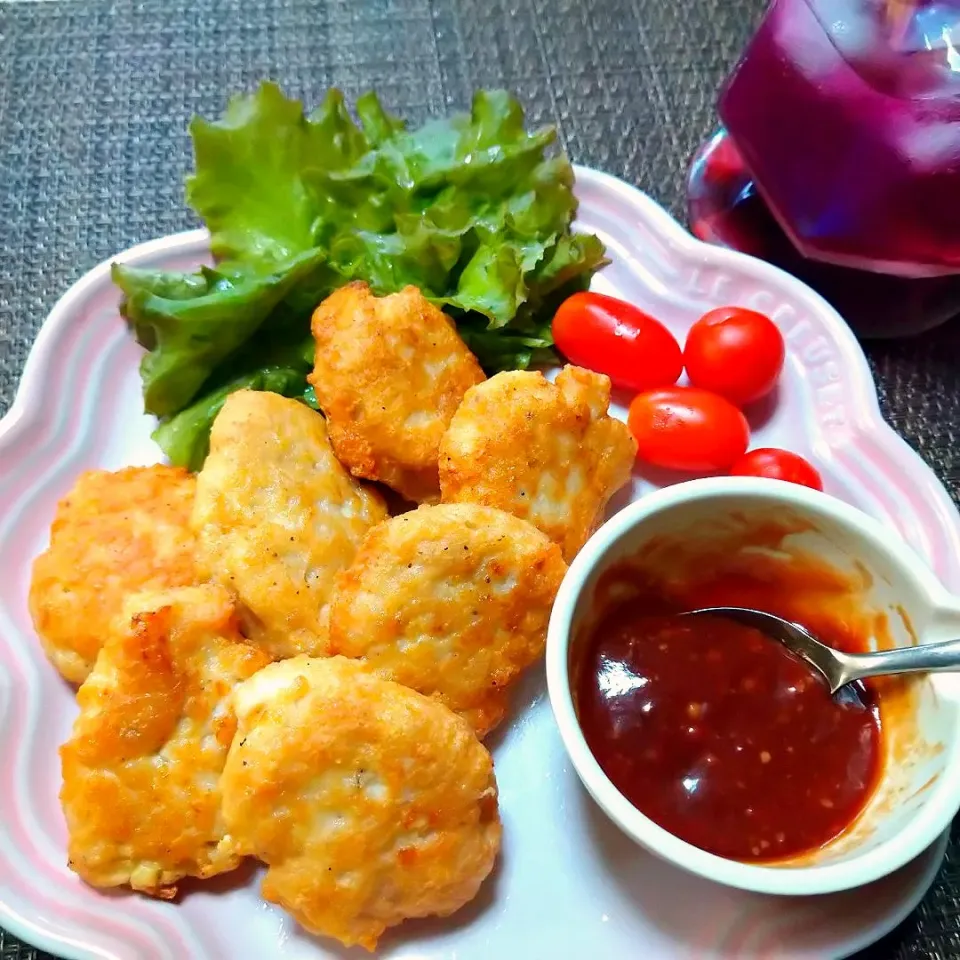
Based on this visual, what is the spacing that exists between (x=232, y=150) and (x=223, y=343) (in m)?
0.49

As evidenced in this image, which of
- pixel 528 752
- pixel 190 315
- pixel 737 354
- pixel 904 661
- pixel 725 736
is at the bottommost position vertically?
pixel 528 752

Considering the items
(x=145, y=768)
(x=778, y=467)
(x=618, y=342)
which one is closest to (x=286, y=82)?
(x=618, y=342)

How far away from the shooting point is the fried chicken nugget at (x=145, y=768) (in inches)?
64.1

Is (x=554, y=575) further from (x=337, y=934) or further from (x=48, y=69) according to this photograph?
(x=48, y=69)

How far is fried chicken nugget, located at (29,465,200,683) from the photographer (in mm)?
1808

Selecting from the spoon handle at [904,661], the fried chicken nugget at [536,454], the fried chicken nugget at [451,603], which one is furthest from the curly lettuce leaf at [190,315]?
the spoon handle at [904,661]

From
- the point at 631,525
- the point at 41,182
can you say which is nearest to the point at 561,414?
the point at 631,525

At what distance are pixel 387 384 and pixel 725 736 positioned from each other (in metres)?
0.95

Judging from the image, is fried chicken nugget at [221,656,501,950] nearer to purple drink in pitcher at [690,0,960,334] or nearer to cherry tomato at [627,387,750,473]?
cherry tomato at [627,387,750,473]

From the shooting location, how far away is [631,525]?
65.9 inches

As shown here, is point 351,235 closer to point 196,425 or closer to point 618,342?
point 196,425

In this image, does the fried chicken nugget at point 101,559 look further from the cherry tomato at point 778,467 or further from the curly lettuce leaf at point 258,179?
the cherry tomato at point 778,467

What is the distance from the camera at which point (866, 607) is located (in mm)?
1728

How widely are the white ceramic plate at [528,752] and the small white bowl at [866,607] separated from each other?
25cm
